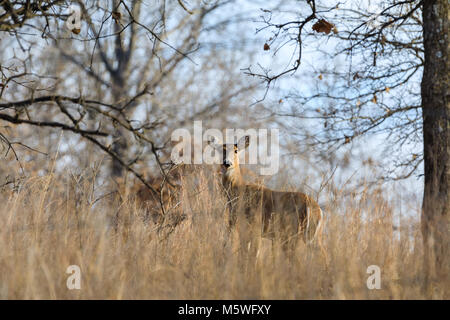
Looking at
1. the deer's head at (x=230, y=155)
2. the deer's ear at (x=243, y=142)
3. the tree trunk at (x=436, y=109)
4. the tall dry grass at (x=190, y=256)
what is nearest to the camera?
the tall dry grass at (x=190, y=256)

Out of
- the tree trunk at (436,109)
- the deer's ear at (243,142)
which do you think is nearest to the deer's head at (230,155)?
the deer's ear at (243,142)

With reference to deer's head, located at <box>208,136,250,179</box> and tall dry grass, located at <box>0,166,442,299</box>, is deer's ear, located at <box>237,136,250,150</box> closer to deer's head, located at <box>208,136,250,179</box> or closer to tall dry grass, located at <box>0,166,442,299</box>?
deer's head, located at <box>208,136,250,179</box>

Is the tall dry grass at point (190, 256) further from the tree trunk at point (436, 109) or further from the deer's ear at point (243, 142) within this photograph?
the deer's ear at point (243, 142)

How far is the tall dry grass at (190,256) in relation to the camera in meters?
3.56

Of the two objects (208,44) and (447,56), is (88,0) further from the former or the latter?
(208,44)

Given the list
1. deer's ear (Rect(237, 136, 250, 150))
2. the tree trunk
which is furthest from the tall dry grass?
deer's ear (Rect(237, 136, 250, 150))

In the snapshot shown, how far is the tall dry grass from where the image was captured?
356 cm

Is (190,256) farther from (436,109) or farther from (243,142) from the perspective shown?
(243,142)

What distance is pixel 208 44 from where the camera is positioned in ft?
55.0

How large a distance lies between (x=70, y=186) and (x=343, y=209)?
9.63 ft

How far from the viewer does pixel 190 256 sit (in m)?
4.43

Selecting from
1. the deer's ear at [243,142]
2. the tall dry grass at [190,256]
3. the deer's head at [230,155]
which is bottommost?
the tall dry grass at [190,256]

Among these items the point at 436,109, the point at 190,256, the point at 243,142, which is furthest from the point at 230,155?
the point at 190,256
